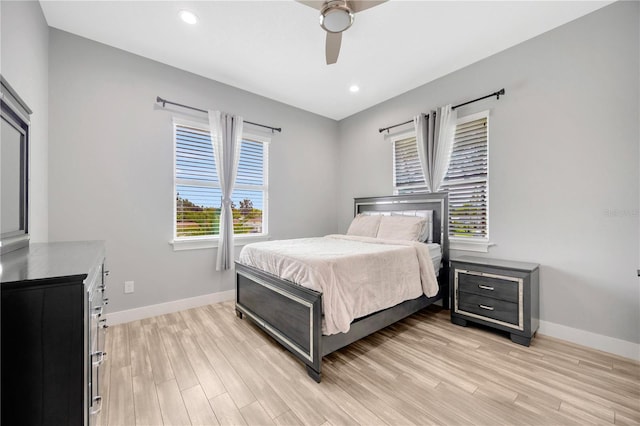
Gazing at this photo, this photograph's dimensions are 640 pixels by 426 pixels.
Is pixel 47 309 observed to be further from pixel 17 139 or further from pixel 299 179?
pixel 299 179

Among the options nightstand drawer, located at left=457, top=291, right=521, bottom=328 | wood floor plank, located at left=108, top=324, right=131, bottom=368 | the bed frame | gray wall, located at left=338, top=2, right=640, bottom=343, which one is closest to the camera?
the bed frame

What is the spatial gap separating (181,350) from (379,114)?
3.93 m

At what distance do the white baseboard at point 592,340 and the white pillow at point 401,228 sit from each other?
1.44m

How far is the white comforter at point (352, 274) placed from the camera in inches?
74.3

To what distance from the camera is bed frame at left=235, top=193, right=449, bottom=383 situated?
1.88m

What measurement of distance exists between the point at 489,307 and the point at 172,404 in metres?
2.70

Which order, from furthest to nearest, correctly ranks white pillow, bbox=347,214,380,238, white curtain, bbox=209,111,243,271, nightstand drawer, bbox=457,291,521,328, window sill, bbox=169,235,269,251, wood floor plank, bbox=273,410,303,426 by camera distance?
white pillow, bbox=347,214,380,238
white curtain, bbox=209,111,243,271
window sill, bbox=169,235,269,251
nightstand drawer, bbox=457,291,521,328
wood floor plank, bbox=273,410,303,426

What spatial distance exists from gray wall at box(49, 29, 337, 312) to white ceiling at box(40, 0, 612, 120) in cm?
23

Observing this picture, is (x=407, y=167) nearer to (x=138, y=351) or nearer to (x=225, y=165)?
(x=225, y=165)

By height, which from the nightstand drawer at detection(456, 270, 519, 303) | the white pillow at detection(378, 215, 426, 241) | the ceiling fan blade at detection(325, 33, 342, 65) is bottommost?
the nightstand drawer at detection(456, 270, 519, 303)

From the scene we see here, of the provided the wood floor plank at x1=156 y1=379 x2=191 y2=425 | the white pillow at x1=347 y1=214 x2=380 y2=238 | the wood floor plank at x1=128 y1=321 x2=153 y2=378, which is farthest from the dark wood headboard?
the wood floor plank at x1=128 y1=321 x2=153 y2=378

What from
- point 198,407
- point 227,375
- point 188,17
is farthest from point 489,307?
point 188,17

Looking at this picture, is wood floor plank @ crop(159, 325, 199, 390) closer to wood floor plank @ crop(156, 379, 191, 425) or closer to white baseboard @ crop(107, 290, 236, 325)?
wood floor plank @ crop(156, 379, 191, 425)

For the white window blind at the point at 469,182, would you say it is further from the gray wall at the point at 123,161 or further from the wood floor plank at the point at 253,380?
the gray wall at the point at 123,161
